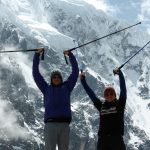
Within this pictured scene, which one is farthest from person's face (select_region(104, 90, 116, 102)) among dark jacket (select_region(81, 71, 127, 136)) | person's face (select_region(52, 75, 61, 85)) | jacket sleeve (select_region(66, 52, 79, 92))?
person's face (select_region(52, 75, 61, 85))

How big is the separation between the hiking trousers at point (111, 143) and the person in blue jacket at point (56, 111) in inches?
39.9

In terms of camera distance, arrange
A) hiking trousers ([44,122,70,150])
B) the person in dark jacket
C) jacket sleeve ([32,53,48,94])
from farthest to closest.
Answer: jacket sleeve ([32,53,48,94])
the person in dark jacket
hiking trousers ([44,122,70,150])

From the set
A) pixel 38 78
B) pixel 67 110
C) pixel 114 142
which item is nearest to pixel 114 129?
pixel 114 142

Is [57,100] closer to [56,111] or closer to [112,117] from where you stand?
[56,111]

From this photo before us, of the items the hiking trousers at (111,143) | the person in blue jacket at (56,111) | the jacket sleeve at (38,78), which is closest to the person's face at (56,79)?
the person in blue jacket at (56,111)

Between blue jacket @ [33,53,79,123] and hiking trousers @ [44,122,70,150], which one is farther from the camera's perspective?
blue jacket @ [33,53,79,123]

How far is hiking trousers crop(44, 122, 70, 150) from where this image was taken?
17.7m

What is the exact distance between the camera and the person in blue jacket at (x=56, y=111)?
17.8 metres

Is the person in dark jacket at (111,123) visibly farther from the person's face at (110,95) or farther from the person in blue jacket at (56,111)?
the person in blue jacket at (56,111)

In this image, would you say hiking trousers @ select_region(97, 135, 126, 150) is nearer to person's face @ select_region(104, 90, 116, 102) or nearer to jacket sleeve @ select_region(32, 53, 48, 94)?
person's face @ select_region(104, 90, 116, 102)

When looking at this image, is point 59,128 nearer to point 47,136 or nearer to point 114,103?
point 47,136

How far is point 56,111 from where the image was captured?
18.0 meters

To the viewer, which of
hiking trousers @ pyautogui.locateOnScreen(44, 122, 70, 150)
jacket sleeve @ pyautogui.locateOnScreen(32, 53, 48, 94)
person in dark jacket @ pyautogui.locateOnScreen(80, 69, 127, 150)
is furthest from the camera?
jacket sleeve @ pyautogui.locateOnScreen(32, 53, 48, 94)

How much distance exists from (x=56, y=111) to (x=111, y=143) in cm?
188
